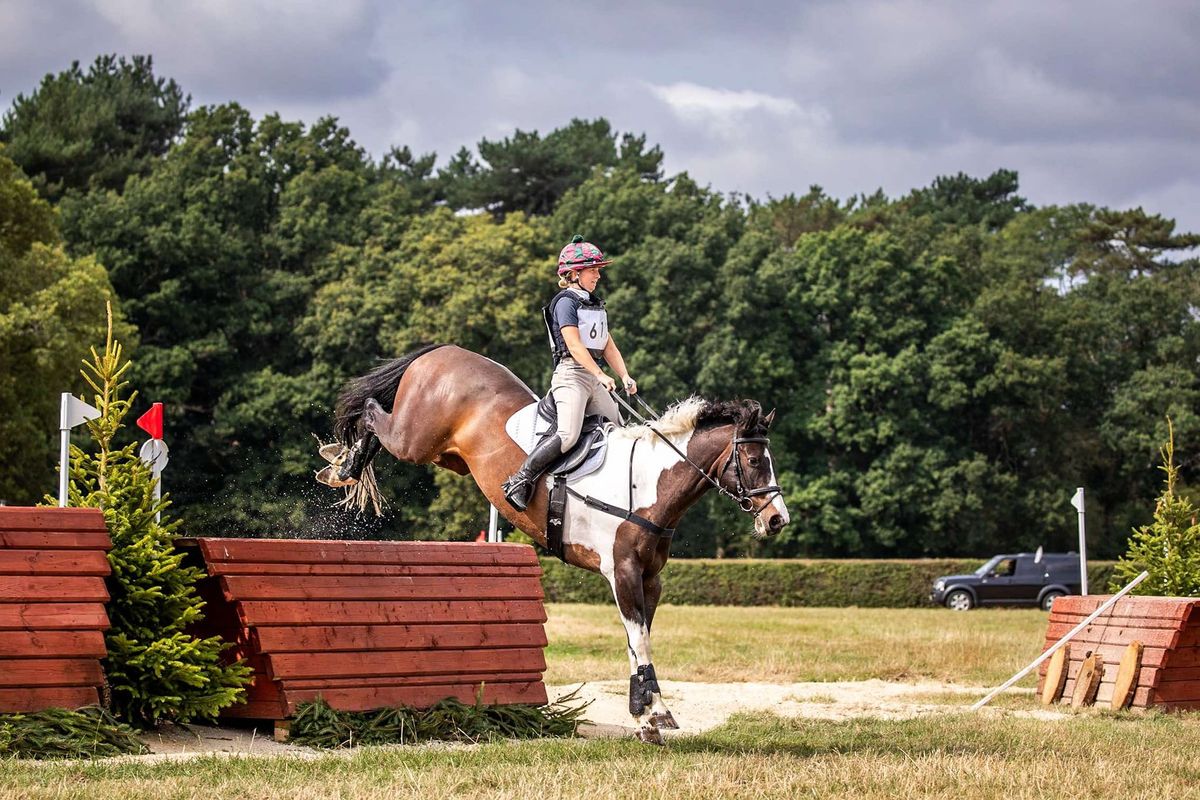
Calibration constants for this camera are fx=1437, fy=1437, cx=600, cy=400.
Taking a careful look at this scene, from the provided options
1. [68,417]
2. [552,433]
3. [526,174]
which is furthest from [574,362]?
[526,174]

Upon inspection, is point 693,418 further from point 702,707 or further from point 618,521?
point 702,707

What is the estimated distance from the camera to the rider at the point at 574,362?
349 inches

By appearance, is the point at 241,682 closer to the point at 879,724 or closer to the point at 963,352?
the point at 879,724

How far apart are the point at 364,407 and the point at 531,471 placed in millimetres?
1654

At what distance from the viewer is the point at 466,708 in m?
9.64

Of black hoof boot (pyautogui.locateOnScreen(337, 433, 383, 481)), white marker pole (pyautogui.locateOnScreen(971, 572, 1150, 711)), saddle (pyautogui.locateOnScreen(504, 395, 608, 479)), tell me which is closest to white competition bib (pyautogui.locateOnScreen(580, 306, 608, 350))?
saddle (pyautogui.locateOnScreen(504, 395, 608, 479))

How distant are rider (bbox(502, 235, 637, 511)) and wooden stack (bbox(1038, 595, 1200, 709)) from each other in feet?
19.0

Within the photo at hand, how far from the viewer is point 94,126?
47.6 meters

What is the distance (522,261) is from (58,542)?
112ft

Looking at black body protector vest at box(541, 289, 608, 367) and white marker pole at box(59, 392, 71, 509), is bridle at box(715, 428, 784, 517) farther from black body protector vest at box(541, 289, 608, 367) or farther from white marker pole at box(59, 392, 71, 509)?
white marker pole at box(59, 392, 71, 509)

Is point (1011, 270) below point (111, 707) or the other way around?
the other way around

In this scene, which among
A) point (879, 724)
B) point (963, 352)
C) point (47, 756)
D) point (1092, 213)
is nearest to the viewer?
point (47, 756)

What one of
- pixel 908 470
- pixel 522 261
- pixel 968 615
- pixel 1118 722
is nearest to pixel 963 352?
pixel 908 470

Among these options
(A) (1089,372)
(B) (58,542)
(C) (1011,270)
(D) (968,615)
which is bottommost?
(D) (968,615)
